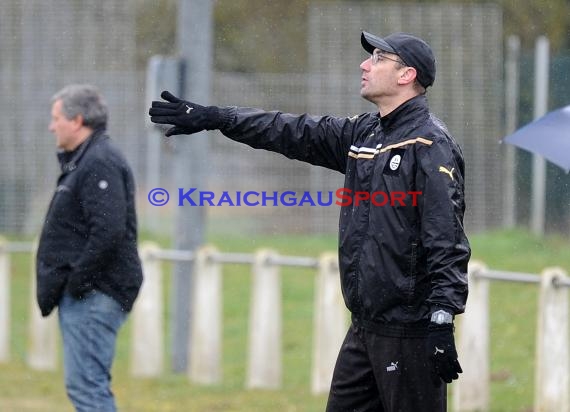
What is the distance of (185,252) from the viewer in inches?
463

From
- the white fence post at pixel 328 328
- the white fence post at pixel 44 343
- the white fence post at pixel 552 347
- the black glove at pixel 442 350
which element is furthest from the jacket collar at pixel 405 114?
the white fence post at pixel 44 343

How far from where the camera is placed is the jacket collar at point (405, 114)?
5.64 m

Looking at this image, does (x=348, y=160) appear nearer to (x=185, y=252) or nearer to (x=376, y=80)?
(x=376, y=80)

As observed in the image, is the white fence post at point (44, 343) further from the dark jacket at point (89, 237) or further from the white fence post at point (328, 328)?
the dark jacket at point (89, 237)

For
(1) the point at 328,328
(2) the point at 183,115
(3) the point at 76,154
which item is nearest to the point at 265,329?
(1) the point at 328,328

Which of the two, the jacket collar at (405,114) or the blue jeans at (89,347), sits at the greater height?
the jacket collar at (405,114)

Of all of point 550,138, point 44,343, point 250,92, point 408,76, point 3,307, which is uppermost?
point 250,92

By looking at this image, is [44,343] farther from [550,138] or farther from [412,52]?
[412,52]

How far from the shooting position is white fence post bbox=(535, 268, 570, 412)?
337 inches

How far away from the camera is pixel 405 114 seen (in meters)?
5.64

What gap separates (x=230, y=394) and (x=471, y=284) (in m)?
2.24

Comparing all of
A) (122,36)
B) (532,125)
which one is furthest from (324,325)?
(122,36)

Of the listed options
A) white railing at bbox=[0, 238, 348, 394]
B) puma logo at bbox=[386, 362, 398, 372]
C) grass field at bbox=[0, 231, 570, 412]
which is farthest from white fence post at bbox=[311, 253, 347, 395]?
puma logo at bbox=[386, 362, 398, 372]

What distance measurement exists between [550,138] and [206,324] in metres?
5.14
